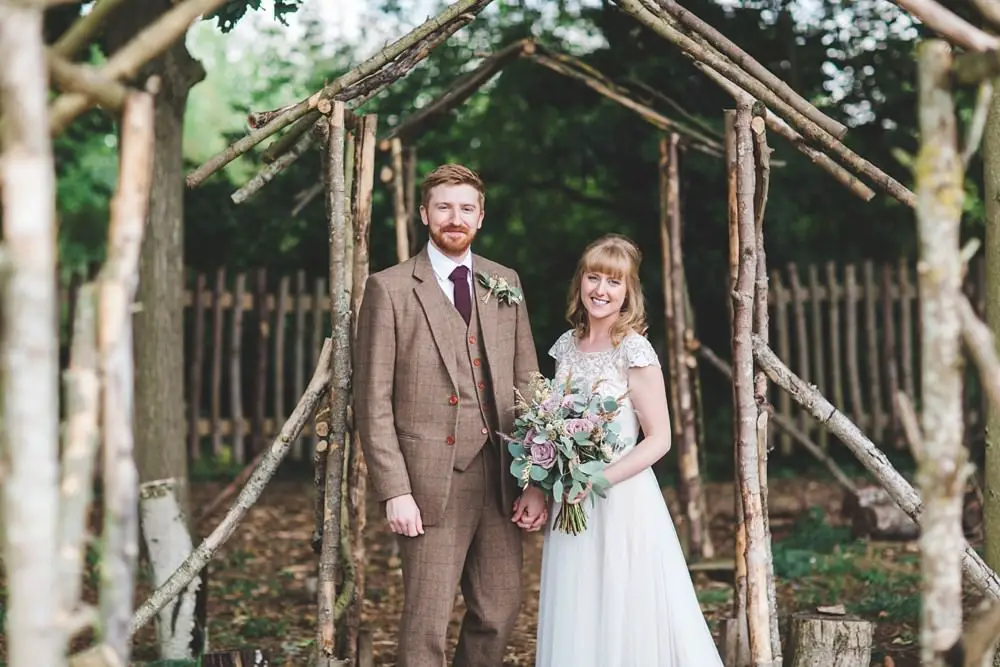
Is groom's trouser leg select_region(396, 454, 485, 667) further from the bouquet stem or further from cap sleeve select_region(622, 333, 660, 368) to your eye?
cap sleeve select_region(622, 333, 660, 368)

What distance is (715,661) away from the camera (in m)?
4.26

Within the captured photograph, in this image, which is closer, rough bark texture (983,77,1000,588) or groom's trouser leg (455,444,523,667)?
groom's trouser leg (455,444,523,667)

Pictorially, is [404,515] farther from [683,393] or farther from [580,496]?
[683,393]

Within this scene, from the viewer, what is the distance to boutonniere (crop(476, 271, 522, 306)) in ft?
14.0

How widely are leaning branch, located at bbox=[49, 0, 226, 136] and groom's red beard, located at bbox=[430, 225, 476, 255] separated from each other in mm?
1471

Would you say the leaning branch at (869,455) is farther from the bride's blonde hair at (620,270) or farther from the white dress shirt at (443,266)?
the white dress shirt at (443,266)

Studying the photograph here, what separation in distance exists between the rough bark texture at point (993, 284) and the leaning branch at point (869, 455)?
1.03 ft

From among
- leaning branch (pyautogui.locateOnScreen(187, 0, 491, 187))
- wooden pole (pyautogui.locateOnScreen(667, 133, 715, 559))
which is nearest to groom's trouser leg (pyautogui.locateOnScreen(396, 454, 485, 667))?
leaning branch (pyautogui.locateOnScreen(187, 0, 491, 187))

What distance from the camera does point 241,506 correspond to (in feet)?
15.0

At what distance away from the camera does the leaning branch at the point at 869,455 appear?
4.20 m

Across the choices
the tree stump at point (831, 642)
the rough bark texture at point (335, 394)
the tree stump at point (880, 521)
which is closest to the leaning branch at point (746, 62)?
the rough bark texture at point (335, 394)

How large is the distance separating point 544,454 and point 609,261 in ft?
2.62

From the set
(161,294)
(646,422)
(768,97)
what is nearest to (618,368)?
(646,422)

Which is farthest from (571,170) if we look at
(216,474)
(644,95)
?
(216,474)
